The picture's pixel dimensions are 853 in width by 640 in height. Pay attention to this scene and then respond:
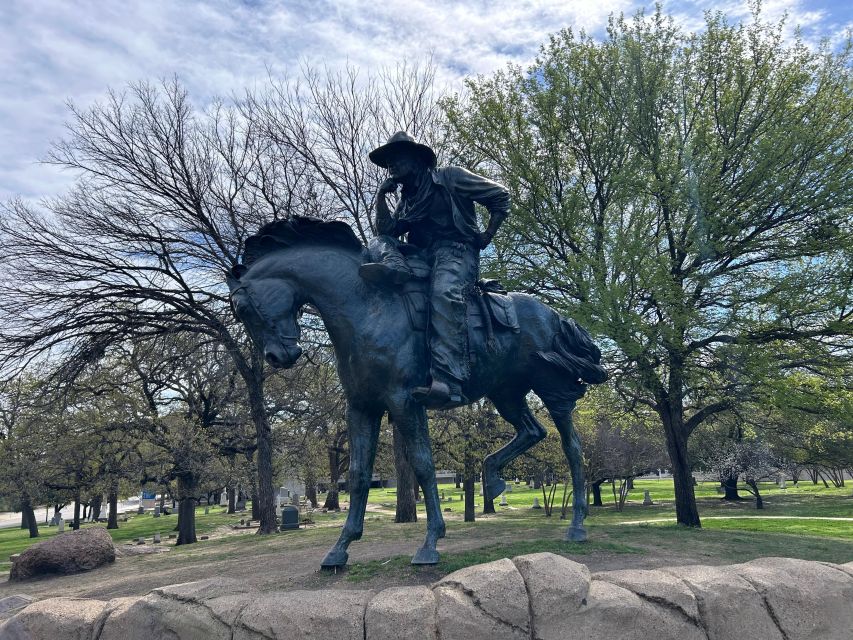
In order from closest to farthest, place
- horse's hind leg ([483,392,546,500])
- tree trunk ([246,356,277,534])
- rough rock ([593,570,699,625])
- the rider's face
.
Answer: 1. rough rock ([593,570,699,625])
2. the rider's face
3. horse's hind leg ([483,392,546,500])
4. tree trunk ([246,356,277,534])

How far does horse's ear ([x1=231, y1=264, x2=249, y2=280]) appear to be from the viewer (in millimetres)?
5279

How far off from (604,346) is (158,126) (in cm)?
1388

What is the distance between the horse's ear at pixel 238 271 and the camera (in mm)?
5279

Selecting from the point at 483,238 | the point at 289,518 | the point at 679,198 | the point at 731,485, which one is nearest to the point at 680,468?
the point at 679,198

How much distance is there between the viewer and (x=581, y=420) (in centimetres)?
1978

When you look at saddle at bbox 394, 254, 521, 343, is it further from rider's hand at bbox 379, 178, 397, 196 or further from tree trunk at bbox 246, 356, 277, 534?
tree trunk at bbox 246, 356, 277, 534

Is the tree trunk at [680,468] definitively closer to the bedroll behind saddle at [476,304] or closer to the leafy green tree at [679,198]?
the leafy green tree at [679,198]

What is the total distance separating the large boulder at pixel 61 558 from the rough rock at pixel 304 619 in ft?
25.9

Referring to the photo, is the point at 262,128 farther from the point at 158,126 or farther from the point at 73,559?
the point at 73,559

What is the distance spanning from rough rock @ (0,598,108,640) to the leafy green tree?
1095 centimetres

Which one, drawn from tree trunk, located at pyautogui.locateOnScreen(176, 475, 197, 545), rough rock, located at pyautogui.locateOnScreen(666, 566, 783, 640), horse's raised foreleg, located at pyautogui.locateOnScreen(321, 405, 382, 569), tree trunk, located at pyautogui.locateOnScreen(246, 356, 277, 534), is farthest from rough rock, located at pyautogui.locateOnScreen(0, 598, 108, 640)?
tree trunk, located at pyautogui.locateOnScreen(176, 475, 197, 545)

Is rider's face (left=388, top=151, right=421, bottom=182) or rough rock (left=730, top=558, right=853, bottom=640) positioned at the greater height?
rider's face (left=388, top=151, right=421, bottom=182)

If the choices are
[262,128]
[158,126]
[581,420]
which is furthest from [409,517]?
[158,126]

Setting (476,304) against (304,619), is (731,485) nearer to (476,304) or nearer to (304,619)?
(476,304)
